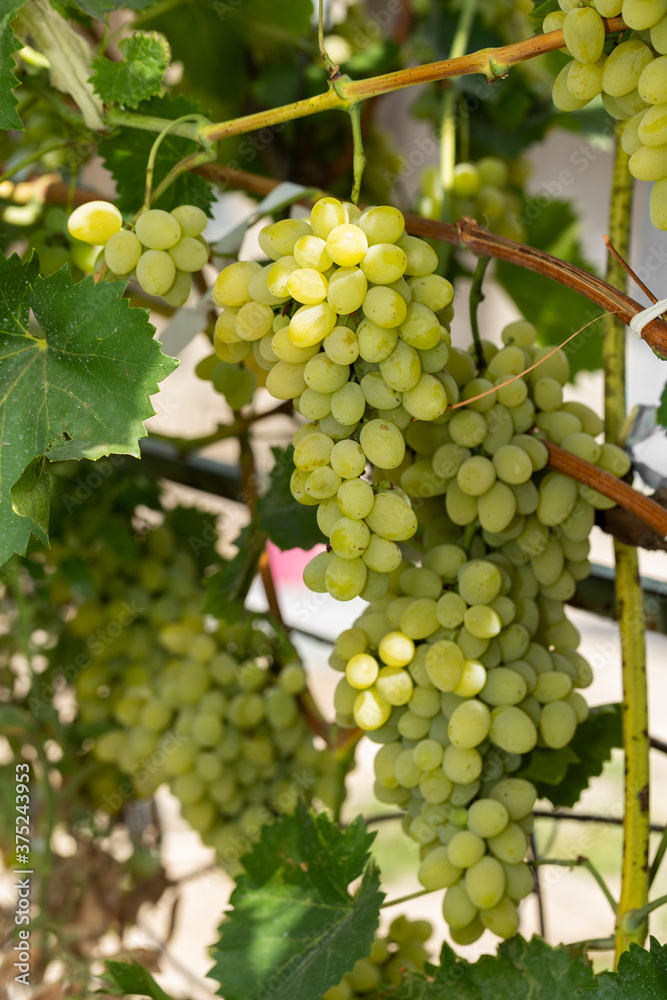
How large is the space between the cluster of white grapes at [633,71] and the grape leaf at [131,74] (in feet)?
0.80

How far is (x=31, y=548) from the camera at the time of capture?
825mm

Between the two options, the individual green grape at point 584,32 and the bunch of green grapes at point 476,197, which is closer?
the individual green grape at point 584,32

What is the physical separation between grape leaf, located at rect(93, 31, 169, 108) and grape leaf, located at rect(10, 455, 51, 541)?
230 millimetres

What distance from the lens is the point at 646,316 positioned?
0.36m

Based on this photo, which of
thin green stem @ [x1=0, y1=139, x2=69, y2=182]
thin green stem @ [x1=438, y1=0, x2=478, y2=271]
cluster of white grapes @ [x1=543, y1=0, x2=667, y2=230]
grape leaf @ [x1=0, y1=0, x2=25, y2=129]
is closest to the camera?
cluster of white grapes @ [x1=543, y1=0, x2=667, y2=230]

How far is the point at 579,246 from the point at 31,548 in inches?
28.2

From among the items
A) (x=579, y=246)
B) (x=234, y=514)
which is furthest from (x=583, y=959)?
(x=234, y=514)

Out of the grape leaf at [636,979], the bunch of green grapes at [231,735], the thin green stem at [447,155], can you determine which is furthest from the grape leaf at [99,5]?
the grape leaf at [636,979]

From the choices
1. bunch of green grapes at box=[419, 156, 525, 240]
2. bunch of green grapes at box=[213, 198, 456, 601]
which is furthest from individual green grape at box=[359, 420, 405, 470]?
bunch of green grapes at box=[419, 156, 525, 240]

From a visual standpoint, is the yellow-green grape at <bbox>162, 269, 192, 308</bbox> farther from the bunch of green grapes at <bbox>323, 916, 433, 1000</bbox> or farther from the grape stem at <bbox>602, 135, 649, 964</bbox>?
the bunch of green grapes at <bbox>323, 916, 433, 1000</bbox>

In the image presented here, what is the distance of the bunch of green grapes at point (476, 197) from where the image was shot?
2.79 ft

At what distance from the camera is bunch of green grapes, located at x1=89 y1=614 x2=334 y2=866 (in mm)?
748

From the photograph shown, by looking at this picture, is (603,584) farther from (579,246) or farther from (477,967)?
(579,246)

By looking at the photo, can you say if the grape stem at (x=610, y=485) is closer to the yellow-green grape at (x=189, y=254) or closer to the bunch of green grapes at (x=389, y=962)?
the yellow-green grape at (x=189, y=254)
